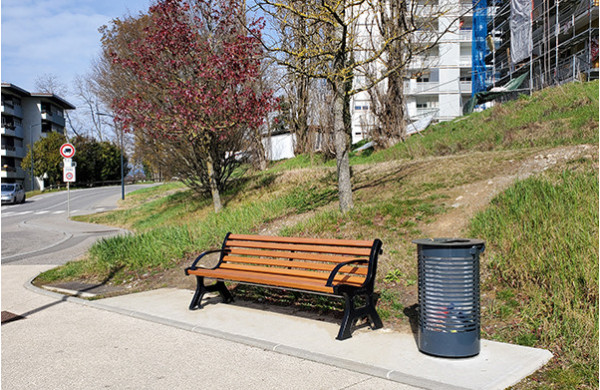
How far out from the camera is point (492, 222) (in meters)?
7.54

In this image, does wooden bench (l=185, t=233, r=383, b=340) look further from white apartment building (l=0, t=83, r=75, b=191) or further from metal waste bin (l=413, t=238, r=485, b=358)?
white apartment building (l=0, t=83, r=75, b=191)

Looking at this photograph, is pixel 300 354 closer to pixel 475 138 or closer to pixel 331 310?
pixel 331 310

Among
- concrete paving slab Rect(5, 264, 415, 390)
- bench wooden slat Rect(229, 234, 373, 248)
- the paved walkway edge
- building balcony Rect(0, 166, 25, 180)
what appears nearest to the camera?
Answer: the paved walkway edge

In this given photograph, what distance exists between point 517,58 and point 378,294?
31.6m

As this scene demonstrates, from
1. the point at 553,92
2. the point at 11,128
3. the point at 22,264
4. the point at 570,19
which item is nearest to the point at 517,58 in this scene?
the point at 570,19

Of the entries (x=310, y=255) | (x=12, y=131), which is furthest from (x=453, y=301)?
(x=12, y=131)

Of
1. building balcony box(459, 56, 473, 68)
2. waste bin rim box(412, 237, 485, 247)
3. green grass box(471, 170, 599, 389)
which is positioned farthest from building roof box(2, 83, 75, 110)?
waste bin rim box(412, 237, 485, 247)

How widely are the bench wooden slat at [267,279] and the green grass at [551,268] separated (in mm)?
1830

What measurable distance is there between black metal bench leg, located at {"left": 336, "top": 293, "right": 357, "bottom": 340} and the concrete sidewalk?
0.08m

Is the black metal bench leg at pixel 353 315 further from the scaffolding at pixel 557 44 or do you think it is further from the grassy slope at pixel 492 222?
the scaffolding at pixel 557 44

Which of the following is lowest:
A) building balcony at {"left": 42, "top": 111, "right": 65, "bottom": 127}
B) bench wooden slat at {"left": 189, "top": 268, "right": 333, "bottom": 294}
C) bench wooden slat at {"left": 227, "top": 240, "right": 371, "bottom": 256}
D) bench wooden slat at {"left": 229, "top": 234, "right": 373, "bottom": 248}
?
bench wooden slat at {"left": 189, "top": 268, "right": 333, "bottom": 294}

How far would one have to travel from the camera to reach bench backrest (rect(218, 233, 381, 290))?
563 cm

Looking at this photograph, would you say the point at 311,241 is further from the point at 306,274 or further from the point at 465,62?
the point at 465,62

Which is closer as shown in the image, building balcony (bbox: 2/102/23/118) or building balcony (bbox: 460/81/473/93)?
building balcony (bbox: 460/81/473/93)
